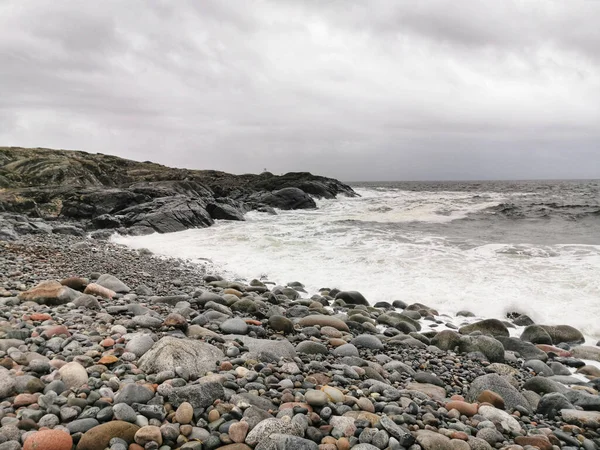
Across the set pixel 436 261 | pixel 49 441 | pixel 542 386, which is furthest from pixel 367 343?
pixel 436 261

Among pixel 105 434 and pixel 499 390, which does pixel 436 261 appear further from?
pixel 105 434

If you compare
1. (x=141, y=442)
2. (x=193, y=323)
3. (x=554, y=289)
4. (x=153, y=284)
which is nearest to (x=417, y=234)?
(x=554, y=289)

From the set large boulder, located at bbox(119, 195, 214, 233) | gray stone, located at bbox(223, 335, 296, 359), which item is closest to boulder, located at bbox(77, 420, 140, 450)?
gray stone, located at bbox(223, 335, 296, 359)

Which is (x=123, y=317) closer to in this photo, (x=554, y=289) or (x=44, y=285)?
(x=44, y=285)

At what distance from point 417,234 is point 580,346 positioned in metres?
12.6

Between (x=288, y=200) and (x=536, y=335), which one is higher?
(x=288, y=200)

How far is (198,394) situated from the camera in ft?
10.5

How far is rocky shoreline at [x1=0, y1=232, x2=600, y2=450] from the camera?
2.86 m

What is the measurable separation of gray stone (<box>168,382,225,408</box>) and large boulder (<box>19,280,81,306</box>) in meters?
3.45

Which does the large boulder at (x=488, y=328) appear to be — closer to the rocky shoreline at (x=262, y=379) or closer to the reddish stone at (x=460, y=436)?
the rocky shoreline at (x=262, y=379)

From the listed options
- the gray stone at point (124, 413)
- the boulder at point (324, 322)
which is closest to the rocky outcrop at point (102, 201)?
the boulder at point (324, 322)

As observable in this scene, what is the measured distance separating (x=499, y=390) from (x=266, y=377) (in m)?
2.75

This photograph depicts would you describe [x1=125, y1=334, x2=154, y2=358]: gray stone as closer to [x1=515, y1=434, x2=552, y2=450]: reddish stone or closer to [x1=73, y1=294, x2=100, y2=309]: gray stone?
[x1=73, y1=294, x2=100, y2=309]: gray stone

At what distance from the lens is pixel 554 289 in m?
9.13
